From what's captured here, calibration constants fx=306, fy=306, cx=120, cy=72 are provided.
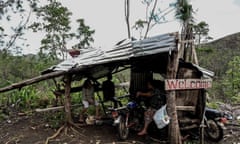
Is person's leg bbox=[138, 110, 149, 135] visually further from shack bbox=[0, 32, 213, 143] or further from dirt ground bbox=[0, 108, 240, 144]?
shack bbox=[0, 32, 213, 143]

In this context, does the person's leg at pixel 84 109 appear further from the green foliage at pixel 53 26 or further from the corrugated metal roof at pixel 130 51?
the green foliage at pixel 53 26

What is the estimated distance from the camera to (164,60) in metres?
7.88

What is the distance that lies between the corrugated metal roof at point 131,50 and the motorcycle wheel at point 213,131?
2.33 metres

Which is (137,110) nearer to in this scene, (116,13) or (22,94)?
(22,94)

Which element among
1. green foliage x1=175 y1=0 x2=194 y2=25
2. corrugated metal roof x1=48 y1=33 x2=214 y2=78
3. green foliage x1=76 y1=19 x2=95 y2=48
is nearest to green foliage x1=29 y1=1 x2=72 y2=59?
green foliage x1=76 y1=19 x2=95 y2=48

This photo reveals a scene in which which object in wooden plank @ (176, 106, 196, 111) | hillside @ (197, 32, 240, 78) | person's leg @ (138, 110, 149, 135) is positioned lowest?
person's leg @ (138, 110, 149, 135)

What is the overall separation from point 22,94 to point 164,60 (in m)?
5.43

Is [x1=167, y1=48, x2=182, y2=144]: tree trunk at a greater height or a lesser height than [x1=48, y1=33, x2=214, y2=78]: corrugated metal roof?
lesser

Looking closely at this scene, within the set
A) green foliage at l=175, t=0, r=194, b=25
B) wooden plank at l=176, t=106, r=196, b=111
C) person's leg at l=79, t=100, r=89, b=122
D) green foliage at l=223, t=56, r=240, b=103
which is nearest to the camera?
wooden plank at l=176, t=106, r=196, b=111

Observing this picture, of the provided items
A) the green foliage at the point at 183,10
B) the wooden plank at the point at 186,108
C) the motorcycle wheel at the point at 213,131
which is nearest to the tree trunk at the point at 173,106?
the wooden plank at the point at 186,108

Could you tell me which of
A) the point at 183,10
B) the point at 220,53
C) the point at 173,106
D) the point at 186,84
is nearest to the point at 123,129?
the point at 173,106

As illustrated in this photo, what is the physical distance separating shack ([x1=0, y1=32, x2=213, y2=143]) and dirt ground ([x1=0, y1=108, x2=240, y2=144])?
0.62 meters

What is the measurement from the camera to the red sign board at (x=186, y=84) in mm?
6492

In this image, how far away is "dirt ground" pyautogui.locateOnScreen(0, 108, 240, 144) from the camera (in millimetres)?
7363
